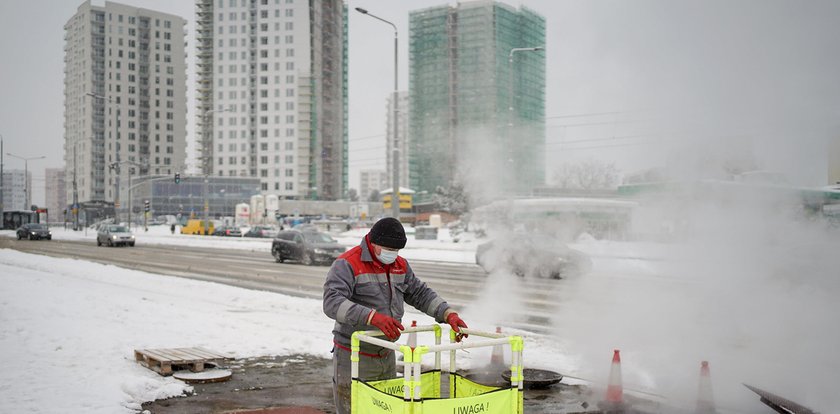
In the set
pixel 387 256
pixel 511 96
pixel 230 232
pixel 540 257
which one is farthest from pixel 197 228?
pixel 387 256

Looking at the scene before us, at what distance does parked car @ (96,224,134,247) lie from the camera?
39.5m

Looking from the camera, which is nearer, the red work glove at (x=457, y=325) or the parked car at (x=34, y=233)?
the red work glove at (x=457, y=325)

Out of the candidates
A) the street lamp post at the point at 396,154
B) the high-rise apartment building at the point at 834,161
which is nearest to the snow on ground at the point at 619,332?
the high-rise apartment building at the point at 834,161

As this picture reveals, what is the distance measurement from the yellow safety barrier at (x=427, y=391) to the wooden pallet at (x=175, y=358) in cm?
399

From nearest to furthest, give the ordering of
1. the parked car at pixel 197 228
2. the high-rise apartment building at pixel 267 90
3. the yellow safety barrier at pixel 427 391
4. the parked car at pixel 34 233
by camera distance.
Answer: the yellow safety barrier at pixel 427 391 → the parked car at pixel 34 233 → the parked car at pixel 197 228 → the high-rise apartment building at pixel 267 90

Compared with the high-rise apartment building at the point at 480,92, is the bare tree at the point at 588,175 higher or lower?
lower

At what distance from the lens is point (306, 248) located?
25500 mm

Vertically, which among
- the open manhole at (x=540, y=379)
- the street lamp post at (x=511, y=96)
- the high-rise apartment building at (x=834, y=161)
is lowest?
the open manhole at (x=540, y=379)

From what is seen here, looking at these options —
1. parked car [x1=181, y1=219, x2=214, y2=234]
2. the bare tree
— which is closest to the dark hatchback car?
the bare tree

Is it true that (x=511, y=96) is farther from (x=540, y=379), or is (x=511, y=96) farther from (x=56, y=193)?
(x=56, y=193)

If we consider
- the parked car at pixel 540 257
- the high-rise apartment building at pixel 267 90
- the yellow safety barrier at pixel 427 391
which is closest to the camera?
the yellow safety barrier at pixel 427 391

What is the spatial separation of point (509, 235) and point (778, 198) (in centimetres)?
1136

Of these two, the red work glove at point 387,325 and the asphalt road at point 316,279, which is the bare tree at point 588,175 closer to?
the asphalt road at point 316,279

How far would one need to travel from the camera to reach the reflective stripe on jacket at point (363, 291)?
166 inches
